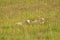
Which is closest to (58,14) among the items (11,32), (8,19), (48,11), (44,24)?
(48,11)

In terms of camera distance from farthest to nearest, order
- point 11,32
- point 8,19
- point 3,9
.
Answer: point 3,9
point 8,19
point 11,32

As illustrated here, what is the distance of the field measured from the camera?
23.1 ft

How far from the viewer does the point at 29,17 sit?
8.97 m

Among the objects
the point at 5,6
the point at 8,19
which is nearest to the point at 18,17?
the point at 8,19

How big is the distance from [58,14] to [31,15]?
1135 mm

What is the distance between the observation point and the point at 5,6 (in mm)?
11125

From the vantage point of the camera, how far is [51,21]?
835 cm

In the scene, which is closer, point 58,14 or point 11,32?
point 11,32

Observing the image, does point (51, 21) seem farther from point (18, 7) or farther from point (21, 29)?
point (18, 7)

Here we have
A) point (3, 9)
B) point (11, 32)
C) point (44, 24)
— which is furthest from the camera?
point (3, 9)

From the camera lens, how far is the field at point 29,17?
704cm

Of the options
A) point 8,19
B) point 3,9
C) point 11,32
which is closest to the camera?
point 11,32

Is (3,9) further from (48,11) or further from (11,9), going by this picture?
(48,11)

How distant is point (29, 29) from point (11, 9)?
10.6 feet
